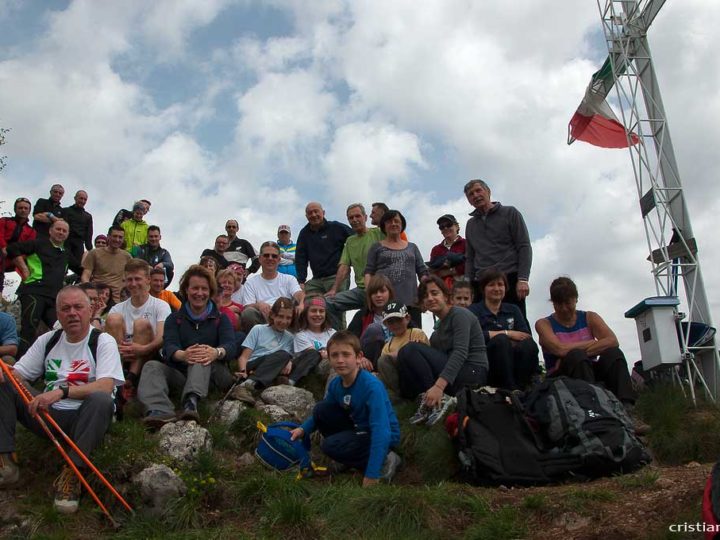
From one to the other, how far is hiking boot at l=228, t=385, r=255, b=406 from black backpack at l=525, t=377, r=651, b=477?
9.18 ft

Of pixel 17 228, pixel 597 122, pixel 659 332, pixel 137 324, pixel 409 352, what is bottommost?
pixel 409 352

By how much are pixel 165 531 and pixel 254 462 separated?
1111 millimetres

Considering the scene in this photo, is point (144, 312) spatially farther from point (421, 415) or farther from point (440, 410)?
point (440, 410)

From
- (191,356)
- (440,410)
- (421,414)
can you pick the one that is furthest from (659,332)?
(191,356)

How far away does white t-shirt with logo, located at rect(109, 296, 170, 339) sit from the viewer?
777cm

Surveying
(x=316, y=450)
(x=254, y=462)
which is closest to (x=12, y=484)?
(x=254, y=462)

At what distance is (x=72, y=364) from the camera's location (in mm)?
6199

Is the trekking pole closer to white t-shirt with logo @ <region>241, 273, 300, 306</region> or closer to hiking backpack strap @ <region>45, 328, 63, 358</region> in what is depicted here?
hiking backpack strap @ <region>45, 328, 63, 358</region>

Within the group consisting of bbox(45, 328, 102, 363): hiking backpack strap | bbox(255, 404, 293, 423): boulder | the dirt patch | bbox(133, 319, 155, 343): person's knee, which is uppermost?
bbox(133, 319, 155, 343): person's knee

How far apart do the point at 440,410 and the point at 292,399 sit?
1719 mm

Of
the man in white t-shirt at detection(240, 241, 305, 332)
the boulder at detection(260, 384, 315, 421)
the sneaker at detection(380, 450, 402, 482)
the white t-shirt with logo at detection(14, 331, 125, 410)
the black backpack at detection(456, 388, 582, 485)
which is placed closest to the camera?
the black backpack at detection(456, 388, 582, 485)

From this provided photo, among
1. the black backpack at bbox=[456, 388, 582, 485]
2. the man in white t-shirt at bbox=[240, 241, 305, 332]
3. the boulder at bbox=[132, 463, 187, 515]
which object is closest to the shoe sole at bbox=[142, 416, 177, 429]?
the boulder at bbox=[132, 463, 187, 515]

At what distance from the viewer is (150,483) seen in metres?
5.73

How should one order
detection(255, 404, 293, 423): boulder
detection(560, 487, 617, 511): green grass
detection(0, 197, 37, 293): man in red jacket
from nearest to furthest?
detection(560, 487, 617, 511): green grass → detection(255, 404, 293, 423): boulder → detection(0, 197, 37, 293): man in red jacket
